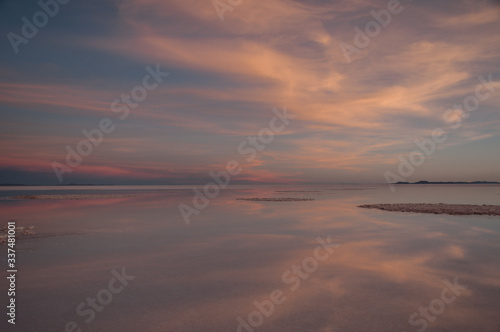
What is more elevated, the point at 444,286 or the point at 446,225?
the point at 446,225

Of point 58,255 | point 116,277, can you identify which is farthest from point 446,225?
point 58,255

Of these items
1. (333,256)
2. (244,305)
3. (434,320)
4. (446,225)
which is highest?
(446,225)

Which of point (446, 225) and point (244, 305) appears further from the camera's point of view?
point (446, 225)

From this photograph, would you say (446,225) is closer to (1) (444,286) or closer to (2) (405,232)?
(2) (405,232)

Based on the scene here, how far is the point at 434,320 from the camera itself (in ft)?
23.6

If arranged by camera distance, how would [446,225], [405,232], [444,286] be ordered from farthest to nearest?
1. [446,225]
2. [405,232]
3. [444,286]

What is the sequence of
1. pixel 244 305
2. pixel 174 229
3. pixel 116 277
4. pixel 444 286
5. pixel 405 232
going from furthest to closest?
pixel 174 229, pixel 405 232, pixel 116 277, pixel 444 286, pixel 244 305

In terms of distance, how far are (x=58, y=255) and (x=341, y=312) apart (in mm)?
11438

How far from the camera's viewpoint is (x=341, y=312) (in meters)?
7.60

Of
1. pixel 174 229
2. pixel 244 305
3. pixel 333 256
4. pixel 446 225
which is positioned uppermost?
pixel 174 229

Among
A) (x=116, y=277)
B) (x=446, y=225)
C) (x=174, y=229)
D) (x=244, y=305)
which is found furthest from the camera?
(x=446, y=225)

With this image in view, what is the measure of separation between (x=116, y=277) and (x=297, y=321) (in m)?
6.13

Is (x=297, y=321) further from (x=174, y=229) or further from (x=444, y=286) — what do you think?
(x=174, y=229)

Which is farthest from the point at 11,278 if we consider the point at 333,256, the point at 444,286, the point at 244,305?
the point at 444,286
